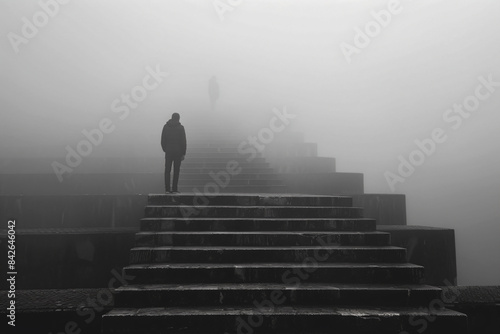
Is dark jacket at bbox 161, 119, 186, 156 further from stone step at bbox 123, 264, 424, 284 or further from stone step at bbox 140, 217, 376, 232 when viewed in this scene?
stone step at bbox 123, 264, 424, 284

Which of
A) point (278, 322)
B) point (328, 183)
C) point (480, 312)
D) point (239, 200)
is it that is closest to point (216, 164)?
point (328, 183)

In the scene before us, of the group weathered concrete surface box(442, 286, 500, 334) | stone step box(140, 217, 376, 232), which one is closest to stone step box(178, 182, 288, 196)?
stone step box(140, 217, 376, 232)

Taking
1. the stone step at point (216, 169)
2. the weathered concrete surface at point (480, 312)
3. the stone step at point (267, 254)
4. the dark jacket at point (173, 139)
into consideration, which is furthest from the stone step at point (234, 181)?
the weathered concrete surface at point (480, 312)

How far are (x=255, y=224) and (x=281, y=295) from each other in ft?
5.16

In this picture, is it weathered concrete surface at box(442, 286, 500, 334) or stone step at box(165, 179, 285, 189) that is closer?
weathered concrete surface at box(442, 286, 500, 334)

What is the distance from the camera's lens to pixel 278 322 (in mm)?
3762

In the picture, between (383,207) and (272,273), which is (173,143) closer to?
(272,273)

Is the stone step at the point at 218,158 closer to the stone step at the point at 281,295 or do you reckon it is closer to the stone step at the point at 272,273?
the stone step at the point at 272,273

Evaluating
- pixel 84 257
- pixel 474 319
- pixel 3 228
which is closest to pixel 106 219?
pixel 84 257

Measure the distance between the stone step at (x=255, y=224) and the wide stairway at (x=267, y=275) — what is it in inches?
0.6

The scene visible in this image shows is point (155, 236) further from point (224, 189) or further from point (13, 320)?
point (224, 189)

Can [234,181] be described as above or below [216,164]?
below

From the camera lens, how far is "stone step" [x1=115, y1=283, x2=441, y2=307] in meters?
4.07

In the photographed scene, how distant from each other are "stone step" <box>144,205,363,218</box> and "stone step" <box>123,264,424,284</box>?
4.48 ft
